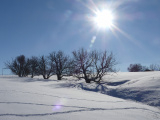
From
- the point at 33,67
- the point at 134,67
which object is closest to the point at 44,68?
A: the point at 33,67

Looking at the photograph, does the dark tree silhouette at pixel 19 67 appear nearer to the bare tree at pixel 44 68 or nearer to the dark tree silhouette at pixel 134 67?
the bare tree at pixel 44 68

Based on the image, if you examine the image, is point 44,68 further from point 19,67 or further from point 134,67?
point 134,67

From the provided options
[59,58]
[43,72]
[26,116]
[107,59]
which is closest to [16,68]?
[43,72]

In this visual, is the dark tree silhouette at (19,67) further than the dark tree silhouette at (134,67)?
No

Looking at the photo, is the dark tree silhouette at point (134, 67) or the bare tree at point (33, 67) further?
the dark tree silhouette at point (134, 67)

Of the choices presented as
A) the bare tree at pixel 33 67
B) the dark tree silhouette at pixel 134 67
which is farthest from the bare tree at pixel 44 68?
the dark tree silhouette at pixel 134 67

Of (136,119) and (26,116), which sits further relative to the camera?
(136,119)

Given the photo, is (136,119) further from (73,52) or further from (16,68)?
(16,68)

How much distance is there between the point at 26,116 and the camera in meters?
2.29

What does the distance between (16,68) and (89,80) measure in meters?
21.5

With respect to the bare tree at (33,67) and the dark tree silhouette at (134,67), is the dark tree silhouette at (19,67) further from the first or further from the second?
the dark tree silhouette at (134,67)

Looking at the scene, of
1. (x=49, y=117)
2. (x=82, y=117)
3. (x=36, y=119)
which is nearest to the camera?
(x=36, y=119)

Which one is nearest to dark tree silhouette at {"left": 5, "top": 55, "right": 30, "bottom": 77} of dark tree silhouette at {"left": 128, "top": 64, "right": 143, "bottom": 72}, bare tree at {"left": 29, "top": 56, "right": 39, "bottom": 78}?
bare tree at {"left": 29, "top": 56, "right": 39, "bottom": 78}

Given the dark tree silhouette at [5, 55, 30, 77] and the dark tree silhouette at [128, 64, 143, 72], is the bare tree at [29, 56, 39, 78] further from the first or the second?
the dark tree silhouette at [128, 64, 143, 72]
